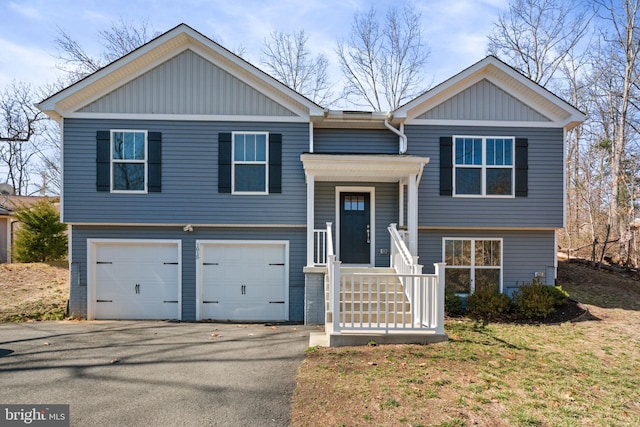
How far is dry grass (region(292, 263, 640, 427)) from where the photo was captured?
12.5 ft

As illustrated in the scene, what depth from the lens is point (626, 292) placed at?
11.2 m

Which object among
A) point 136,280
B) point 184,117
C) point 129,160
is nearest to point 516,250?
point 184,117

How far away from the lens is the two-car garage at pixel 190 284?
30.5ft

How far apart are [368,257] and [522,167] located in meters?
4.55

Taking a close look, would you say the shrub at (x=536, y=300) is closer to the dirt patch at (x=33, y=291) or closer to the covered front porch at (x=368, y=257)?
the covered front porch at (x=368, y=257)

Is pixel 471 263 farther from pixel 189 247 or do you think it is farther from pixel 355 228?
pixel 189 247

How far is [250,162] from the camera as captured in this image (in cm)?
923

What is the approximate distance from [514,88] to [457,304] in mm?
5713

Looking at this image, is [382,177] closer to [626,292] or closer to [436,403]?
[436,403]

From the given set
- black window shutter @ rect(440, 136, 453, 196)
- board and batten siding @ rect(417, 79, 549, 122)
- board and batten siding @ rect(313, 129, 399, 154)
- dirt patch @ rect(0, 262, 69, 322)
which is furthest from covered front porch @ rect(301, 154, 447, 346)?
dirt patch @ rect(0, 262, 69, 322)

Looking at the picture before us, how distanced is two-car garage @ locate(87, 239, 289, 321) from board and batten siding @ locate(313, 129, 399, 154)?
289 centimetres

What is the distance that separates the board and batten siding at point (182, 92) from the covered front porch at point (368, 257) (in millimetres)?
2839

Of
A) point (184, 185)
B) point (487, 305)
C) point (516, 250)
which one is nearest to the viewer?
point (487, 305)

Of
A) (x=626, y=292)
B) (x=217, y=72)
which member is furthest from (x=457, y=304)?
(x=217, y=72)
